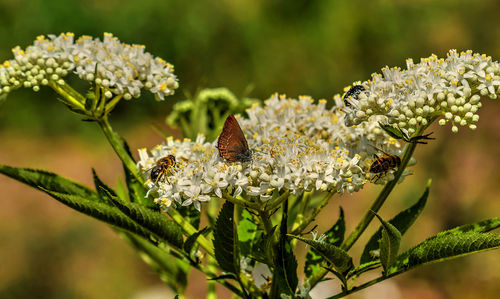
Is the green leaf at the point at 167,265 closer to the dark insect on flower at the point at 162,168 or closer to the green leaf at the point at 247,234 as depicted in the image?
the green leaf at the point at 247,234

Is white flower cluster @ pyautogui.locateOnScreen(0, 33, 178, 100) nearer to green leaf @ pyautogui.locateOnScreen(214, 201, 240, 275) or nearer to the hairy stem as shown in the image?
green leaf @ pyautogui.locateOnScreen(214, 201, 240, 275)

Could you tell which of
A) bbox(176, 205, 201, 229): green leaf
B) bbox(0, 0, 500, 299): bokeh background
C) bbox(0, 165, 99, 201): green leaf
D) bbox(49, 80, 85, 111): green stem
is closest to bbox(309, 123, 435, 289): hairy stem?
bbox(176, 205, 201, 229): green leaf

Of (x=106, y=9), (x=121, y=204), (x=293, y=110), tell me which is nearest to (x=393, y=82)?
(x=293, y=110)

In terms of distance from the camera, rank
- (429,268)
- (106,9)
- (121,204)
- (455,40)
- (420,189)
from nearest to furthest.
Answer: (121,204) < (429,268) < (420,189) < (455,40) < (106,9)

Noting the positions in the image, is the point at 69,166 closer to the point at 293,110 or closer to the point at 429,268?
the point at 429,268

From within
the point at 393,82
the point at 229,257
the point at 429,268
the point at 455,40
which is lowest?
the point at 229,257

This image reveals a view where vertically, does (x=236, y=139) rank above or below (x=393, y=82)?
below
